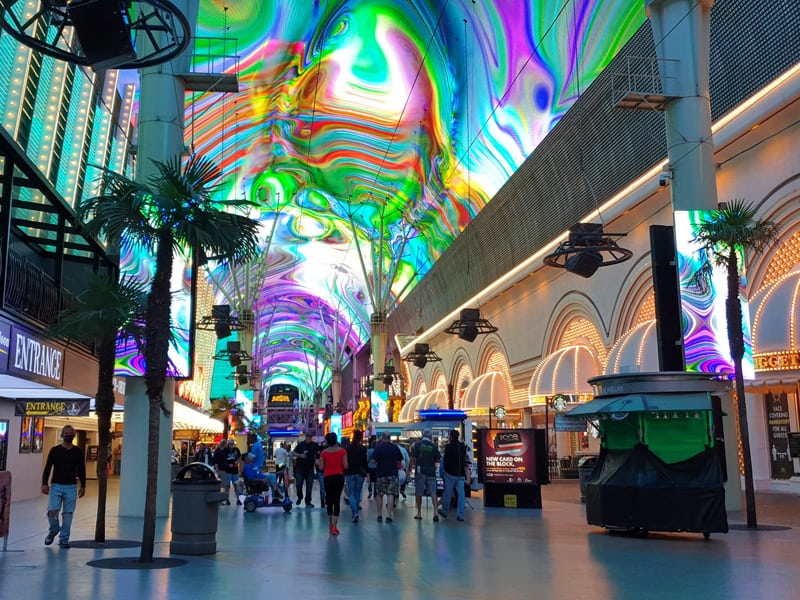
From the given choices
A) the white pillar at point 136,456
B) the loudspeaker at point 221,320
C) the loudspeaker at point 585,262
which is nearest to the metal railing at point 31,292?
the white pillar at point 136,456

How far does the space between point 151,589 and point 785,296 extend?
14.5m

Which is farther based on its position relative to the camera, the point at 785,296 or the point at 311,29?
the point at 311,29

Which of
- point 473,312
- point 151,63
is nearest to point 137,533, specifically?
point 151,63

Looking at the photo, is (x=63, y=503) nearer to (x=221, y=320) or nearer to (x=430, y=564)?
(x=430, y=564)

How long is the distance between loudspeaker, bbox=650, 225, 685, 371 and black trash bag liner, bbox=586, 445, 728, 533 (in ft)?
16.3

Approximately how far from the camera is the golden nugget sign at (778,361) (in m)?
17.0

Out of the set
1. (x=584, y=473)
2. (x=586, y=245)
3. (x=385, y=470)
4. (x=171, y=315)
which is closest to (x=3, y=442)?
(x=171, y=315)

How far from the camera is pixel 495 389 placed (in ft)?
127

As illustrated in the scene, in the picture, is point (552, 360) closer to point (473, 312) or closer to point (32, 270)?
point (473, 312)

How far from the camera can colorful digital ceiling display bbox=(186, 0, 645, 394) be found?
2772cm

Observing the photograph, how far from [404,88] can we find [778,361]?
23066mm

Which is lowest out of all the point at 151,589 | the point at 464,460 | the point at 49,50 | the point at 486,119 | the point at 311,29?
the point at 151,589

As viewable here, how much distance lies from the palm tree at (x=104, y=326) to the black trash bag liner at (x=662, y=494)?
6.99m

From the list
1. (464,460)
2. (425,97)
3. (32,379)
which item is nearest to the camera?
(32,379)
